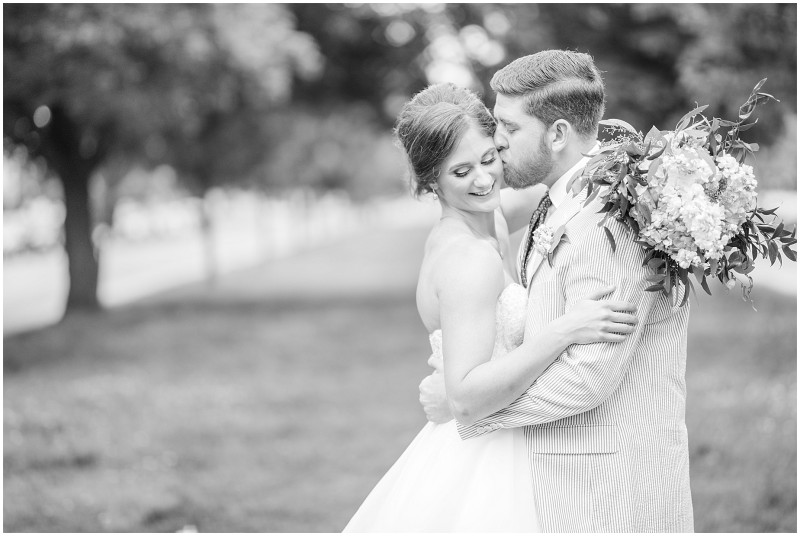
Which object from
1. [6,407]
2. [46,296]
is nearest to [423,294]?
[6,407]

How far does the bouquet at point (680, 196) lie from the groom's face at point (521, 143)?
263 millimetres

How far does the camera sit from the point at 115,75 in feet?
35.1

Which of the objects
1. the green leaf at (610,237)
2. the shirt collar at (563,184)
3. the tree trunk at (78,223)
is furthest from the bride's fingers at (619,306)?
the tree trunk at (78,223)

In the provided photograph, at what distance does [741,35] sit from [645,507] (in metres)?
8.06

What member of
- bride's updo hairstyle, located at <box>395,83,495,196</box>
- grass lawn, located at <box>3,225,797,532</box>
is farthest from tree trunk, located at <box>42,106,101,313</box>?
bride's updo hairstyle, located at <box>395,83,495,196</box>

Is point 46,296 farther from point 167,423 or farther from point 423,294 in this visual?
point 423,294

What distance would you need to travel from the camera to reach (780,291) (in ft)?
58.9

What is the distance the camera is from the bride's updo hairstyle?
9.77 feet

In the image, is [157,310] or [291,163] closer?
[157,310]

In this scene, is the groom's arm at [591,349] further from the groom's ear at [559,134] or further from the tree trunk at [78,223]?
the tree trunk at [78,223]

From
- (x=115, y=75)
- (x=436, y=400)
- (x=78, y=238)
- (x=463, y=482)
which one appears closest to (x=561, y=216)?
(x=436, y=400)

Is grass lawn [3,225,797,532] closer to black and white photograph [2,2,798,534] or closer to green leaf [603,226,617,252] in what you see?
black and white photograph [2,2,798,534]

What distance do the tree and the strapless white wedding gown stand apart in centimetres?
806

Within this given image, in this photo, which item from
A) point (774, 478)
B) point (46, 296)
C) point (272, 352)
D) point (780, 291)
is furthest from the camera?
point (46, 296)
